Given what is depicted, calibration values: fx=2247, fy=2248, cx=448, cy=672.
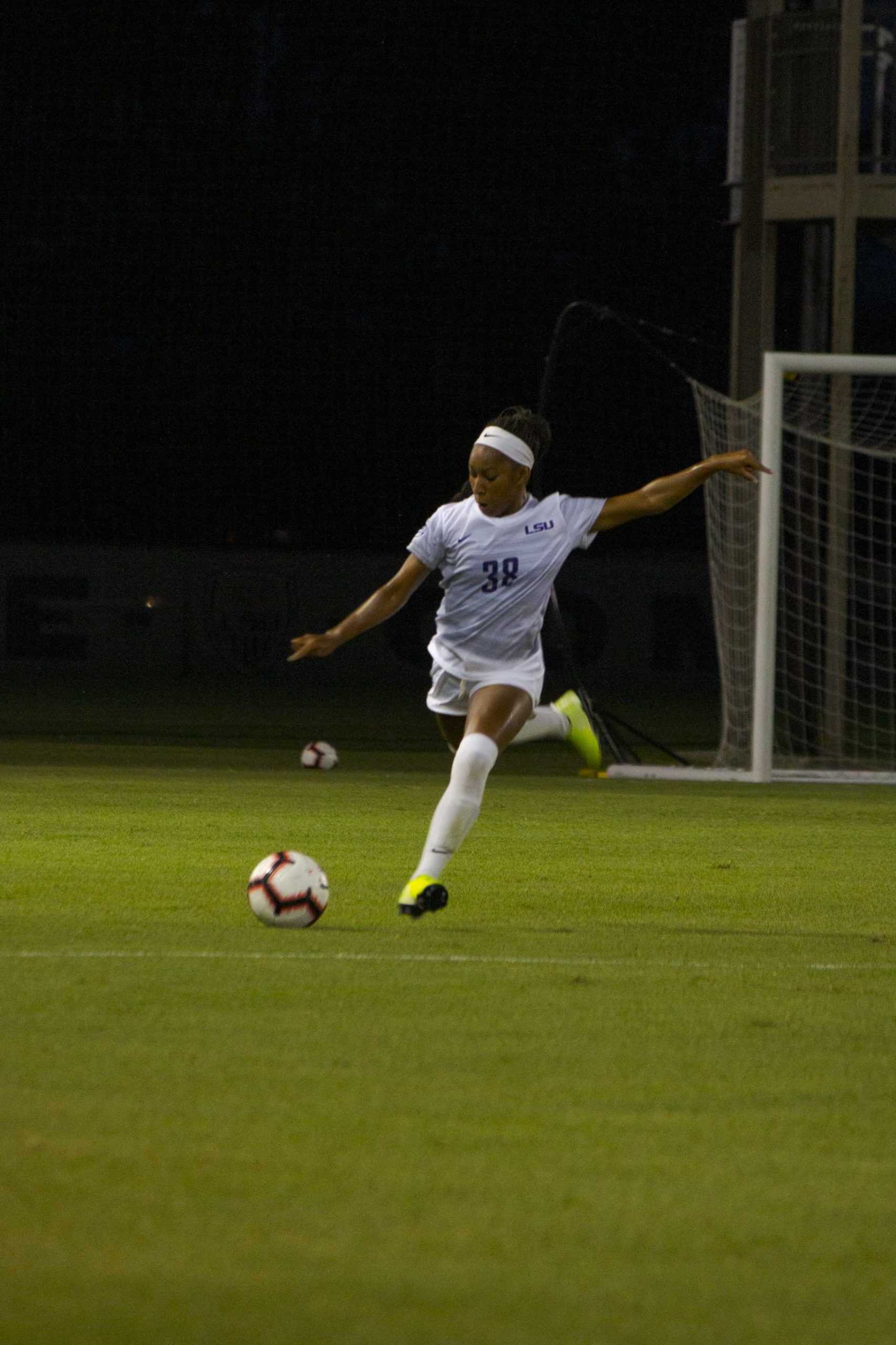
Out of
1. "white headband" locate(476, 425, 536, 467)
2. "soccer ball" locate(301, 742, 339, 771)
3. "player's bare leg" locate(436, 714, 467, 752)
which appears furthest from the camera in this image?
"soccer ball" locate(301, 742, 339, 771)

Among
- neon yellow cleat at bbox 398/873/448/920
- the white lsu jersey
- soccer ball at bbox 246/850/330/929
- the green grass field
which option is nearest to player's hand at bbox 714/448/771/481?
the white lsu jersey

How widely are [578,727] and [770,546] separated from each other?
5448 millimetres

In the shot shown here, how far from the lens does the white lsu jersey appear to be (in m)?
8.05

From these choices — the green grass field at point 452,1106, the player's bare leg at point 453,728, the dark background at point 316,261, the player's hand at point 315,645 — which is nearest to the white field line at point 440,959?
the green grass field at point 452,1106

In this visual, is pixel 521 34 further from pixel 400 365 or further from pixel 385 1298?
pixel 385 1298

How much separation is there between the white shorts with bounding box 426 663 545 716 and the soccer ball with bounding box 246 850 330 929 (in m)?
0.84

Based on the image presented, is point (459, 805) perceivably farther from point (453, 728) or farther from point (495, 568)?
point (495, 568)

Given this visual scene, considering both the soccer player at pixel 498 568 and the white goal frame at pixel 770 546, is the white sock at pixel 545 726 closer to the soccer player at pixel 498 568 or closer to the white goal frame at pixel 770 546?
the soccer player at pixel 498 568

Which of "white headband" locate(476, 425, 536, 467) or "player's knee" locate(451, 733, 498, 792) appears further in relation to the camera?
Answer: "white headband" locate(476, 425, 536, 467)

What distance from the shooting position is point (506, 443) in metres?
7.97

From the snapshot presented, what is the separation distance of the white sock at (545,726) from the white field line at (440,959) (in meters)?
1.72

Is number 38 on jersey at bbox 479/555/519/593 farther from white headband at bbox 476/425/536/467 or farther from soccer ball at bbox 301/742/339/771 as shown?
soccer ball at bbox 301/742/339/771

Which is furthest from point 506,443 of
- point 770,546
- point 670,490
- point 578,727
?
point 770,546

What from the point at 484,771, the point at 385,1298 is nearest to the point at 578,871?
the point at 484,771
